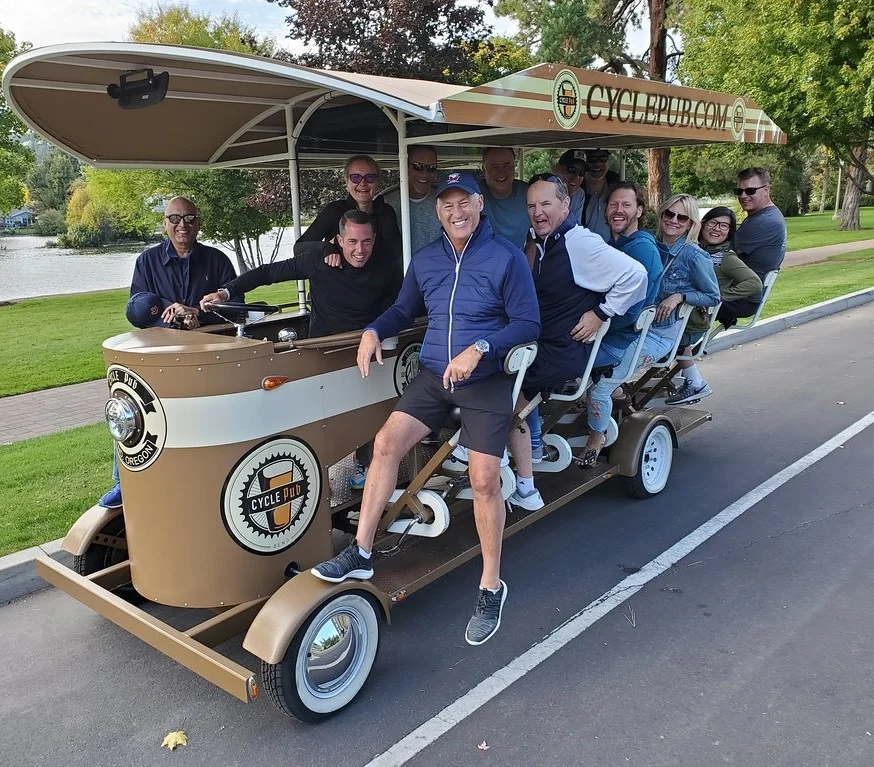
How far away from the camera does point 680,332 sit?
210 inches

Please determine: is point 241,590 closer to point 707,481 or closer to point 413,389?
point 413,389

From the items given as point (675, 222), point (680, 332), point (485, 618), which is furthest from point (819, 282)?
point (485, 618)

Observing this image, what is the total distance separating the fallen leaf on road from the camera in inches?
118

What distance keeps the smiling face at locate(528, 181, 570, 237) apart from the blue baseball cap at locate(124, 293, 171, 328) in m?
2.09

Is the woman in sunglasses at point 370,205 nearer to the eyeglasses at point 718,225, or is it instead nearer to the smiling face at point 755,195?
the eyeglasses at point 718,225

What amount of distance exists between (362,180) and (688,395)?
3.55 m

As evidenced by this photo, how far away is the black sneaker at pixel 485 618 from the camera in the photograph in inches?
140

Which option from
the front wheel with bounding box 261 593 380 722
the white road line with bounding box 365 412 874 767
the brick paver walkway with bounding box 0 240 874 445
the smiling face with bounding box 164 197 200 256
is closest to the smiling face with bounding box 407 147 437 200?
the smiling face with bounding box 164 197 200 256

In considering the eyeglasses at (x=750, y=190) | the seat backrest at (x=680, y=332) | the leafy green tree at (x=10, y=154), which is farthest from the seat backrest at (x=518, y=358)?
the leafy green tree at (x=10, y=154)

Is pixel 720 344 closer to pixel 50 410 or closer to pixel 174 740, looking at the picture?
pixel 50 410

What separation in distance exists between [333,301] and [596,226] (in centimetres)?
222

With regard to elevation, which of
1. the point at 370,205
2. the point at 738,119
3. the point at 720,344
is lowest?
the point at 720,344

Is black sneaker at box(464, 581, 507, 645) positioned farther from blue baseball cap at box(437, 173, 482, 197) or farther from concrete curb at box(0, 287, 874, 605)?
concrete curb at box(0, 287, 874, 605)

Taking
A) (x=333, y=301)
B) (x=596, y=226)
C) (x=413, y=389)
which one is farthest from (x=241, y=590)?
(x=596, y=226)
